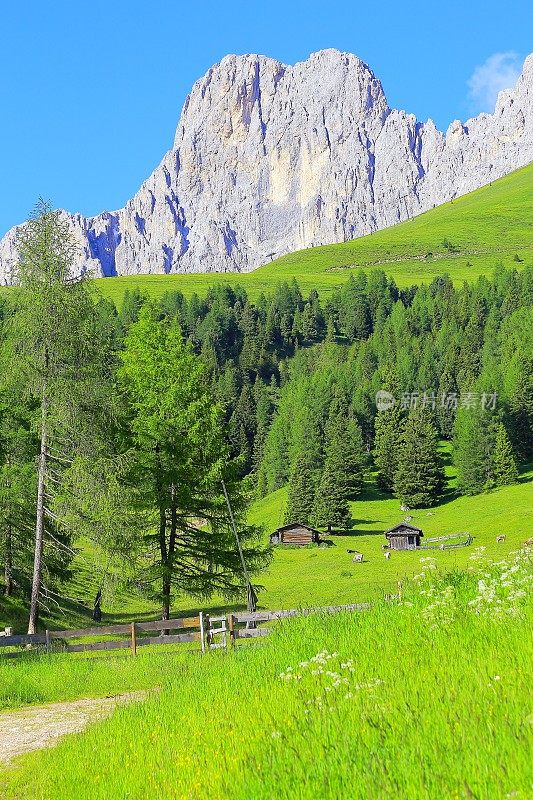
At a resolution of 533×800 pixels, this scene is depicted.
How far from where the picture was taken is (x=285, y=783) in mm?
5348

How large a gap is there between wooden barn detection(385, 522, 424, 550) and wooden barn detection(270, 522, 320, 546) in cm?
1126

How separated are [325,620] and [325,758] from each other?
23.0ft

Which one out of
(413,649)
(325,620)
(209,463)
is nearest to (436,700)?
(413,649)

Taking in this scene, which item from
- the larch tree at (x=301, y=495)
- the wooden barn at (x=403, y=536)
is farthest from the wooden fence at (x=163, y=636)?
the larch tree at (x=301, y=495)

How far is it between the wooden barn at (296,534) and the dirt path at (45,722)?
76.5 meters

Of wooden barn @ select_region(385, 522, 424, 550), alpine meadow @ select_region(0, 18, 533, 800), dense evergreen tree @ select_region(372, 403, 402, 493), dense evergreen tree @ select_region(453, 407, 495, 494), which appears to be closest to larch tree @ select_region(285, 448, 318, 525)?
dense evergreen tree @ select_region(372, 403, 402, 493)

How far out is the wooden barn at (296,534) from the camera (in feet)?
300

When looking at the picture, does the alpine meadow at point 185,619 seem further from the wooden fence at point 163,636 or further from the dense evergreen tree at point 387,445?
the dense evergreen tree at point 387,445

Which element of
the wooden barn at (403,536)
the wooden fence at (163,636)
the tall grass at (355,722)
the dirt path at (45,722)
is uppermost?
the tall grass at (355,722)

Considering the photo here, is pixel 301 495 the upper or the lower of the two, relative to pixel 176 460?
lower

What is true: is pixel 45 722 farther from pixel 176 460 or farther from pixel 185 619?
pixel 176 460

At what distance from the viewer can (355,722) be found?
620 centimetres

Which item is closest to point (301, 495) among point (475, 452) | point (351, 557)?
point (475, 452)

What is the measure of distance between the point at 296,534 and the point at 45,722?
80524mm
